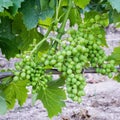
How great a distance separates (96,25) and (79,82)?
0.22m

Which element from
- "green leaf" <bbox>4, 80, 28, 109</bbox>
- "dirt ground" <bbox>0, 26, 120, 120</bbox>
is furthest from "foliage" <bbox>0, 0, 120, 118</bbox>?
"dirt ground" <bbox>0, 26, 120, 120</bbox>

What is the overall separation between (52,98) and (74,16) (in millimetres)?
363

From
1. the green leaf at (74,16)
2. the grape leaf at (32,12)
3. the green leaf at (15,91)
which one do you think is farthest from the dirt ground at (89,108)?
the grape leaf at (32,12)

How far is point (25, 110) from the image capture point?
12.5 ft

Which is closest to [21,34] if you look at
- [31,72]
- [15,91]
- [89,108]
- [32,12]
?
[15,91]

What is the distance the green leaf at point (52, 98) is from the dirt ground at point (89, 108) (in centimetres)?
197

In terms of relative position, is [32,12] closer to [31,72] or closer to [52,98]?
[31,72]

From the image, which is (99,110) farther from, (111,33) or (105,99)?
(111,33)

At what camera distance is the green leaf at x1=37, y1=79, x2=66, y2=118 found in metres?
1.50

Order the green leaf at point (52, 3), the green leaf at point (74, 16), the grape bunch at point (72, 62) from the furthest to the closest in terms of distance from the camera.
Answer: the green leaf at point (74, 16)
the green leaf at point (52, 3)
the grape bunch at point (72, 62)

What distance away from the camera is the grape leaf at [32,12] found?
1204 millimetres

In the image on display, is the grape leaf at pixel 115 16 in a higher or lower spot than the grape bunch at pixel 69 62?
higher

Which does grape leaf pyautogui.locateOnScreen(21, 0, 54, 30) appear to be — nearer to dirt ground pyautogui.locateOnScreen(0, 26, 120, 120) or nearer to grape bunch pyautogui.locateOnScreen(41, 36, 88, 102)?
grape bunch pyautogui.locateOnScreen(41, 36, 88, 102)

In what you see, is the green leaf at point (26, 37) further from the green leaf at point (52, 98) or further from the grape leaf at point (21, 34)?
the green leaf at point (52, 98)
